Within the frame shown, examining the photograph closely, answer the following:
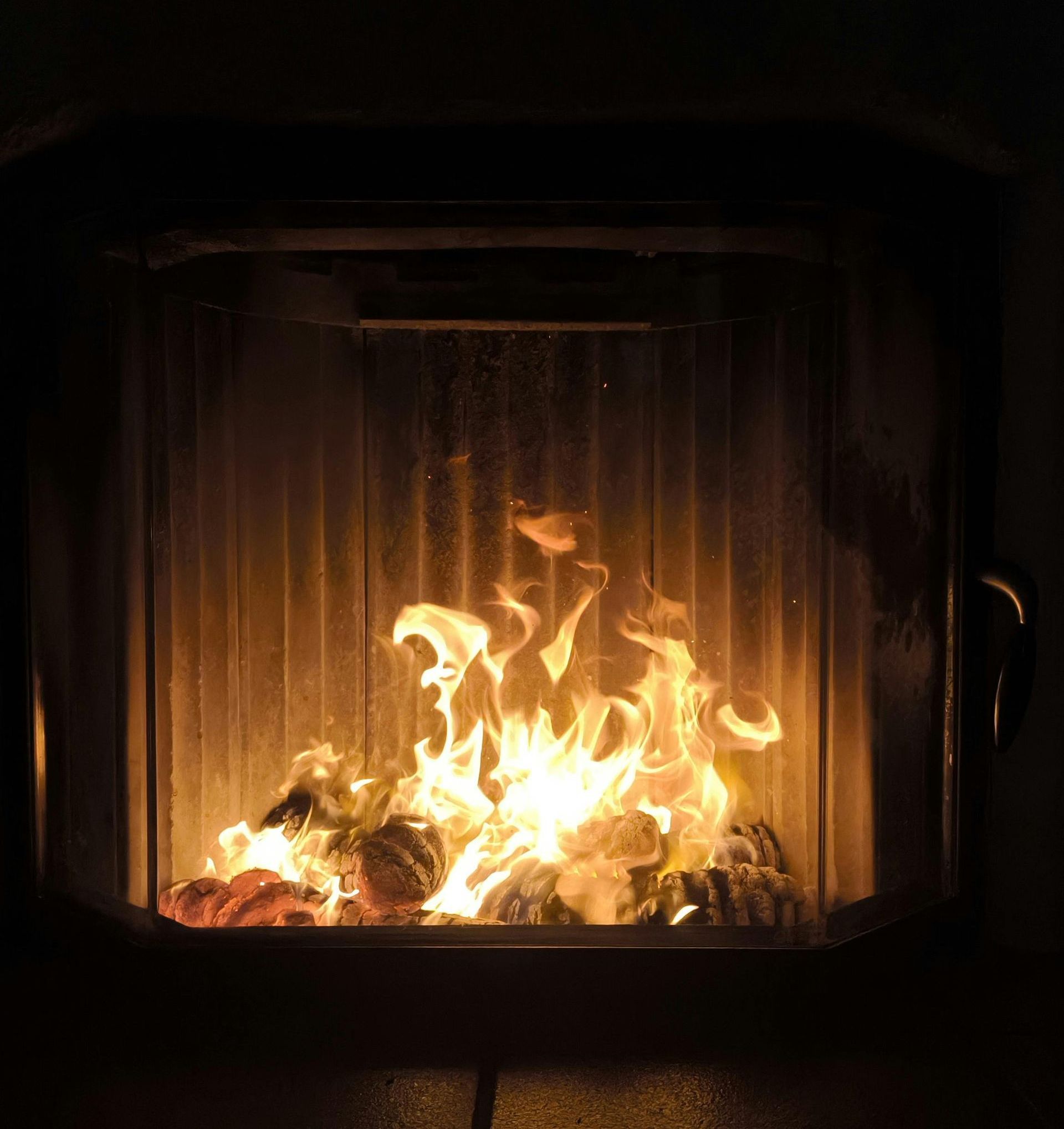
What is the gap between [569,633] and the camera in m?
1.21

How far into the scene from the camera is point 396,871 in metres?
1.03

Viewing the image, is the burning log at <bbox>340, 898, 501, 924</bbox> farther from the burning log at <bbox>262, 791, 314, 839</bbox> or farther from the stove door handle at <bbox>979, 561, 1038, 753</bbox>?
the stove door handle at <bbox>979, 561, 1038, 753</bbox>

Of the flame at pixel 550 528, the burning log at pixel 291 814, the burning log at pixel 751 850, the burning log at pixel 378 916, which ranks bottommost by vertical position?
the burning log at pixel 378 916

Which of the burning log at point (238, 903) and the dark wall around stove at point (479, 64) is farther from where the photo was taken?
the burning log at point (238, 903)

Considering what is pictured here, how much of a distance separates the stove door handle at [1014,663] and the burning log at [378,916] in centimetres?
57

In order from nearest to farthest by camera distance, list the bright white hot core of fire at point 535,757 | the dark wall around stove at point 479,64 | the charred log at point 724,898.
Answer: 1. the dark wall around stove at point 479,64
2. the charred log at point 724,898
3. the bright white hot core of fire at point 535,757

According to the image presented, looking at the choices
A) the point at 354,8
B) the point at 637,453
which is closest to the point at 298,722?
the point at 637,453

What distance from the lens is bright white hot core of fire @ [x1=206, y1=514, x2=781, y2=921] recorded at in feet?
3.66

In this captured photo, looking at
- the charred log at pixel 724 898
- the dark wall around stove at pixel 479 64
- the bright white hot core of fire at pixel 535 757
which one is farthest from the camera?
Answer: the bright white hot core of fire at pixel 535 757

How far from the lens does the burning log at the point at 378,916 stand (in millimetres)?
1002

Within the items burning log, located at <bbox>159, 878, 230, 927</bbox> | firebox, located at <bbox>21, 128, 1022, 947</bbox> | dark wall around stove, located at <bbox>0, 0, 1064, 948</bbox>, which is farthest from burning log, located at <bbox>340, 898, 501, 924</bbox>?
dark wall around stove, located at <bbox>0, 0, 1064, 948</bbox>

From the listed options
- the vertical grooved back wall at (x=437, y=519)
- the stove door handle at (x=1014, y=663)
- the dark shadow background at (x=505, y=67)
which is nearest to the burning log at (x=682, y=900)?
the vertical grooved back wall at (x=437, y=519)

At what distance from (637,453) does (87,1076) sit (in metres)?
0.88

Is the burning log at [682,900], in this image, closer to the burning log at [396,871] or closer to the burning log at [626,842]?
the burning log at [626,842]
